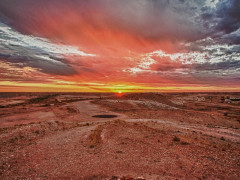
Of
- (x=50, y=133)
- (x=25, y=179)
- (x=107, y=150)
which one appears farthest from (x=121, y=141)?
(x=50, y=133)

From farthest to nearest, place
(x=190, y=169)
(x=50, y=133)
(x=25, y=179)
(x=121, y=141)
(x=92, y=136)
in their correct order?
(x=50, y=133) < (x=92, y=136) < (x=121, y=141) < (x=190, y=169) < (x=25, y=179)

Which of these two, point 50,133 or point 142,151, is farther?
point 50,133

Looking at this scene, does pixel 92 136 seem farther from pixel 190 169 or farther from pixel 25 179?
pixel 190 169

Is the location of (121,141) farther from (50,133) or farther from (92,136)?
(50,133)

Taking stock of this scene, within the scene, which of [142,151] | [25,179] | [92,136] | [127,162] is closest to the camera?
[25,179]

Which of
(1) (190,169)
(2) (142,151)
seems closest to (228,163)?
(1) (190,169)

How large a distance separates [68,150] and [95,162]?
2779 mm

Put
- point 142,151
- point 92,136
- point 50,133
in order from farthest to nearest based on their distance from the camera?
point 50,133 < point 92,136 < point 142,151

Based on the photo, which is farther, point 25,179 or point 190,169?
point 190,169

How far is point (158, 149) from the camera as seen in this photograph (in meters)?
10.3

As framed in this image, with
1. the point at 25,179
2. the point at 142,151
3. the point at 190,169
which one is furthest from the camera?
the point at 142,151

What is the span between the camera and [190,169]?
25.6 feet

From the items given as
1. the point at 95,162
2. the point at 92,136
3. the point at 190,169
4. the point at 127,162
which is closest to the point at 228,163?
the point at 190,169

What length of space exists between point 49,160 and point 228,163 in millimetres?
10753
